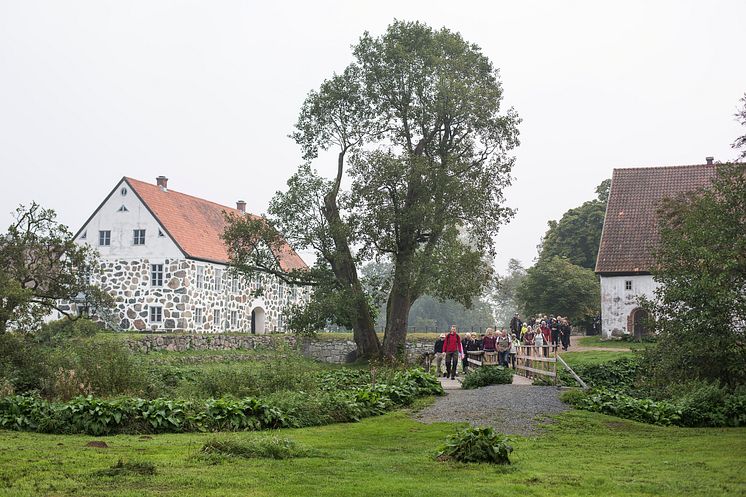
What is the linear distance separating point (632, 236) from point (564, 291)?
17.4 feet

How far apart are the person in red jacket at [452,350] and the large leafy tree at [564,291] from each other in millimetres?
20467

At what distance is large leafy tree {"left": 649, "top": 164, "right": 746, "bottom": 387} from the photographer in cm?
1928

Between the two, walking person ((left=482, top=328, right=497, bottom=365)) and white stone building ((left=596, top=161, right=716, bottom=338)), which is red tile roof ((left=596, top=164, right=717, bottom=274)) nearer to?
white stone building ((left=596, top=161, right=716, bottom=338))

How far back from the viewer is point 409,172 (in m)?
33.8

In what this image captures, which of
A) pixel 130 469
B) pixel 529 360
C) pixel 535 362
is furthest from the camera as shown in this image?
pixel 529 360

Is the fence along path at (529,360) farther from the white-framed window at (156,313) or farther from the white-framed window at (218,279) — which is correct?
the white-framed window at (218,279)

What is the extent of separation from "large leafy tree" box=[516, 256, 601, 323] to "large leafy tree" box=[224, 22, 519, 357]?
484 inches

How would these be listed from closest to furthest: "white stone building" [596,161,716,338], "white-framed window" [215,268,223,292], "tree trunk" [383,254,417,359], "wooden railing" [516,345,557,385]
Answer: "wooden railing" [516,345,557,385] < "tree trunk" [383,254,417,359] < "white stone building" [596,161,716,338] < "white-framed window" [215,268,223,292]

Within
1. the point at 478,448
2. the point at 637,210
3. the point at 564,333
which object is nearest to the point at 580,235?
the point at 637,210

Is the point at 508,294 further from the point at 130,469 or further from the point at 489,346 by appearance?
the point at 130,469

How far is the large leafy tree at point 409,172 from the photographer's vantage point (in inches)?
1328

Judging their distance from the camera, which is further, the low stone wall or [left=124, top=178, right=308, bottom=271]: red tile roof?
[left=124, top=178, right=308, bottom=271]: red tile roof

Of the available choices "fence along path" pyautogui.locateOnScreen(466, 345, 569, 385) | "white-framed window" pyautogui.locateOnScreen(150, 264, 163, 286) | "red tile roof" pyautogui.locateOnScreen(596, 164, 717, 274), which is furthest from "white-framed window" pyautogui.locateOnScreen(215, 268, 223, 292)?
"fence along path" pyautogui.locateOnScreen(466, 345, 569, 385)

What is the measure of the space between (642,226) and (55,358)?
103 feet
